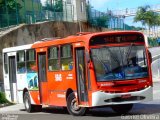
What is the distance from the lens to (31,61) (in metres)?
20.8

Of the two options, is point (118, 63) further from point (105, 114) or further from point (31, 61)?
point (31, 61)

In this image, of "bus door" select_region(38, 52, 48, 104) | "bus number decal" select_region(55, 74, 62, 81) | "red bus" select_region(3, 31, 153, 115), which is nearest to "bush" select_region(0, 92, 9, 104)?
"bus door" select_region(38, 52, 48, 104)

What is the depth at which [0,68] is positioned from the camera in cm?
3544

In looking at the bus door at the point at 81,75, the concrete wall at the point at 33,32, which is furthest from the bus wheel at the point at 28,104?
the concrete wall at the point at 33,32

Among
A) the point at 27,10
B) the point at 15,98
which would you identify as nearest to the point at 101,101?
the point at 15,98

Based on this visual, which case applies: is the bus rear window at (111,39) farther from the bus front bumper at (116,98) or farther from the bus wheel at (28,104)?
the bus wheel at (28,104)

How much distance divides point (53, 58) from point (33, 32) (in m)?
21.4

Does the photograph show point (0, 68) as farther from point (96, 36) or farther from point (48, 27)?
point (96, 36)

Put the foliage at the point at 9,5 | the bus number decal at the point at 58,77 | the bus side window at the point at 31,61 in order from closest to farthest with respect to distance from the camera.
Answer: the bus number decal at the point at 58,77, the bus side window at the point at 31,61, the foliage at the point at 9,5

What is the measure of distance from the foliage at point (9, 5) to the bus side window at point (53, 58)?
23.7 metres

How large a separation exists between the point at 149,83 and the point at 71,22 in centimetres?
3028

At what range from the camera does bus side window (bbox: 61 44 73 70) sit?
56.9ft

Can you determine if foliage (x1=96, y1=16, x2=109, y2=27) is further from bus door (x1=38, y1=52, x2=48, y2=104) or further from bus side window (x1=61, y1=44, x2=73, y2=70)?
bus side window (x1=61, y1=44, x2=73, y2=70)

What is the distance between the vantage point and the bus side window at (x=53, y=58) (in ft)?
60.4
